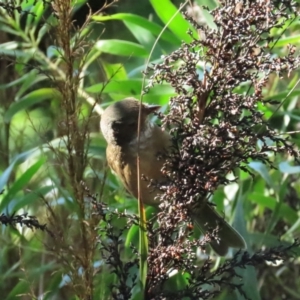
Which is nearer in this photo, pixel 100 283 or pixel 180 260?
pixel 180 260

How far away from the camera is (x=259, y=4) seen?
2.42 ft

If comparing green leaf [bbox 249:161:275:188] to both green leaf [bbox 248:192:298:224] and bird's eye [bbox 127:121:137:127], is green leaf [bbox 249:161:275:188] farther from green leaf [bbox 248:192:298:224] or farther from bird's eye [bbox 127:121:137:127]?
bird's eye [bbox 127:121:137:127]

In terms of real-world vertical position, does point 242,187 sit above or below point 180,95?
below

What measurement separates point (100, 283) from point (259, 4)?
0.49 meters

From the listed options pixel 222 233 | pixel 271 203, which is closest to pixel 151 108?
pixel 222 233

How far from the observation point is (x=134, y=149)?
1.47 metres

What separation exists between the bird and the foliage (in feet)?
0.16

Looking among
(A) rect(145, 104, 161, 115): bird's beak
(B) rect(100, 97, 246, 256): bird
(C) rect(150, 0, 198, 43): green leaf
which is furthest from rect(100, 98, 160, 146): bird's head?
(C) rect(150, 0, 198, 43): green leaf

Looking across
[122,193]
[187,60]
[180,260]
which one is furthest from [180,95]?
[122,193]

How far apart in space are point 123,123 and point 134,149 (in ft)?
0.22

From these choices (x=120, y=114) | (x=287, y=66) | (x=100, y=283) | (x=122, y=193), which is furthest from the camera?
(x=122, y=193)

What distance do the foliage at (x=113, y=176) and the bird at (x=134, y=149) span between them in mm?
49

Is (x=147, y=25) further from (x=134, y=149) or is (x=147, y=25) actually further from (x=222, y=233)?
(x=222, y=233)

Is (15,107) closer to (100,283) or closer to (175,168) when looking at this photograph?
(100,283)
